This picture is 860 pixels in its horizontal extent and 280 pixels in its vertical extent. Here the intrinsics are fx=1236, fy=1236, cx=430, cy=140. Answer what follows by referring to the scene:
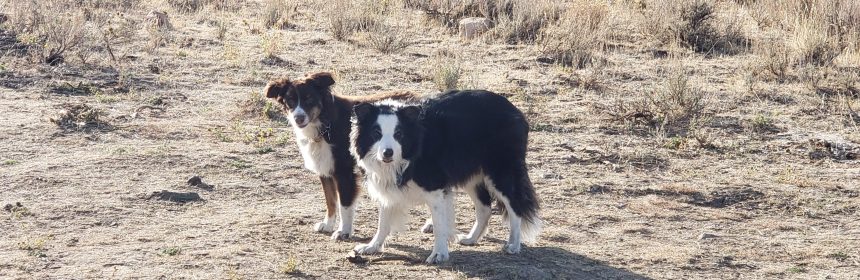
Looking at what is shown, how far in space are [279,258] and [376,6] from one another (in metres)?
10.8

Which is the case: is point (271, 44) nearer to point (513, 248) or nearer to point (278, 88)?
point (278, 88)

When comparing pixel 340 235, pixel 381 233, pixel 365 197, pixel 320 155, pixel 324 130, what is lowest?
pixel 365 197

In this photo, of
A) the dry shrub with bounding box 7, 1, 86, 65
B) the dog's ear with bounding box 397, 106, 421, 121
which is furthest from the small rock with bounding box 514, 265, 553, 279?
the dry shrub with bounding box 7, 1, 86, 65

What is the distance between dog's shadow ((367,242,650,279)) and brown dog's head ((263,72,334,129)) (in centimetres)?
113

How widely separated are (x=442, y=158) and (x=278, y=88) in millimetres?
1616

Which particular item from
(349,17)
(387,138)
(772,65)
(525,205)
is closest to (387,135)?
(387,138)

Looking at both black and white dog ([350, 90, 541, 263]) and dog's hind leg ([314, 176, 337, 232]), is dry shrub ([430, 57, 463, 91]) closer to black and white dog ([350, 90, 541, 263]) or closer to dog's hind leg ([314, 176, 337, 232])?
dog's hind leg ([314, 176, 337, 232])

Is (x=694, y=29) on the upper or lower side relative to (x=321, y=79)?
lower

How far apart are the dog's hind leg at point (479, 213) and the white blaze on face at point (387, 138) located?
1.07 metres

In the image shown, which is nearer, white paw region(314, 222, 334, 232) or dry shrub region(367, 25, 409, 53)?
white paw region(314, 222, 334, 232)

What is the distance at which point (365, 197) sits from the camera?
414 inches

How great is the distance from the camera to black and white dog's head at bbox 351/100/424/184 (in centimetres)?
805

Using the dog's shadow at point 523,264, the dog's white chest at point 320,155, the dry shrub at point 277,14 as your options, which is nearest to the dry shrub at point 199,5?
the dry shrub at point 277,14

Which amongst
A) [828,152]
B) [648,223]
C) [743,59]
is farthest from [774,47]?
[648,223]
